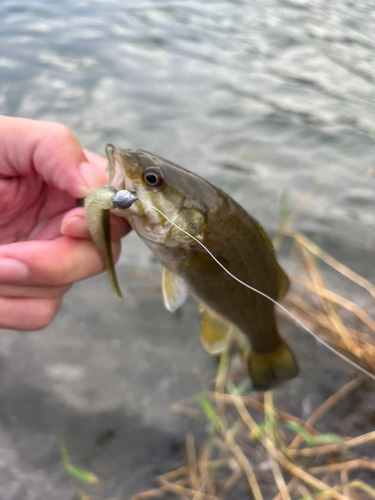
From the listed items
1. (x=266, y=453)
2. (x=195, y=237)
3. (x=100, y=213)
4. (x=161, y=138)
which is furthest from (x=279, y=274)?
(x=161, y=138)

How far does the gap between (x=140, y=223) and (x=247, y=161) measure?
3.41 meters

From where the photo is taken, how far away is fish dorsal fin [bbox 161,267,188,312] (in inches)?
85.3

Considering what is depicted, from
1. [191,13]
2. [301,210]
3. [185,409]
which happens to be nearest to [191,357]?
[185,409]

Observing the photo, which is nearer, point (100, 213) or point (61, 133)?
point (100, 213)

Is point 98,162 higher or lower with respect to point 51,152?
lower

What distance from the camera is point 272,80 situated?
22.6 feet

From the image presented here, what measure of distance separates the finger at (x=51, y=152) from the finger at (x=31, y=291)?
21.3 inches

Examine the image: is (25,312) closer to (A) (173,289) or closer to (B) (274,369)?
(A) (173,289)

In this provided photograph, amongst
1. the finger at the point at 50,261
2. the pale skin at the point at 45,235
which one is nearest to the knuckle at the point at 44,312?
the pale skin at the point at 45,235

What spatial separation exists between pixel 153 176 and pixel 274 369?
4.68ft

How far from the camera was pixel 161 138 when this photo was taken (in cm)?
513

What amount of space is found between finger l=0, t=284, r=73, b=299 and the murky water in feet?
3.24

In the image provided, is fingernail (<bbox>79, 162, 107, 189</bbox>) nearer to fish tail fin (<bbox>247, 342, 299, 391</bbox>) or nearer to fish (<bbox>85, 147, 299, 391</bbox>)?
fish (<bbox>85, 147, 299, 391</bbox>)

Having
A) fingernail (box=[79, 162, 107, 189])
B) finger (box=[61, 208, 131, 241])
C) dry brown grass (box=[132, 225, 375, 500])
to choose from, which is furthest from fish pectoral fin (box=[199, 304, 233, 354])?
fingernail (box=[79, 162, 107, 189])
